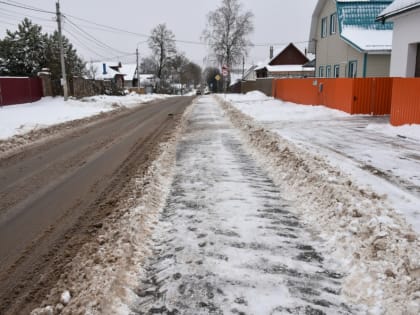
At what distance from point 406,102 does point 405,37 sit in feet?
16.5

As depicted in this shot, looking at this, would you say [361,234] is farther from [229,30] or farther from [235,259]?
[229,30]

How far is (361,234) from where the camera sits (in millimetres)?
4195

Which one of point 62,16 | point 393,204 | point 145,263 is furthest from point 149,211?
point 62,16

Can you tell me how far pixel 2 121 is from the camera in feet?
54.5

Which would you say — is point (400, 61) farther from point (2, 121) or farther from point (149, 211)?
point (2, 121)

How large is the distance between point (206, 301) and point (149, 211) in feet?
7.35

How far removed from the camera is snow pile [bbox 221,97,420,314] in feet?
10.6

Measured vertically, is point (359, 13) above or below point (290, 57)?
below

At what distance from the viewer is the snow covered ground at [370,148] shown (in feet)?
18.9

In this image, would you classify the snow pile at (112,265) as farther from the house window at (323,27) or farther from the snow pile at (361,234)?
the house window at (323,27)

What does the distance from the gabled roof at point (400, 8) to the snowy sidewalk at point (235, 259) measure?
11.2 m

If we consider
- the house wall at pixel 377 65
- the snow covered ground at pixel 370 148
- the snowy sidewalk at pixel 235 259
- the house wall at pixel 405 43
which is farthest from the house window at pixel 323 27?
the snowy sidewalk at pixel 235 259

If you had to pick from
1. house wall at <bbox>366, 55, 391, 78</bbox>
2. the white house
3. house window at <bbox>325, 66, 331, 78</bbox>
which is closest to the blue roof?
house wall at <bbox>366, 55, 391, 78</bbox>

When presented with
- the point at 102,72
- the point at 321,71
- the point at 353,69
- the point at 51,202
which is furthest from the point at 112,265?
the point at 102,72
